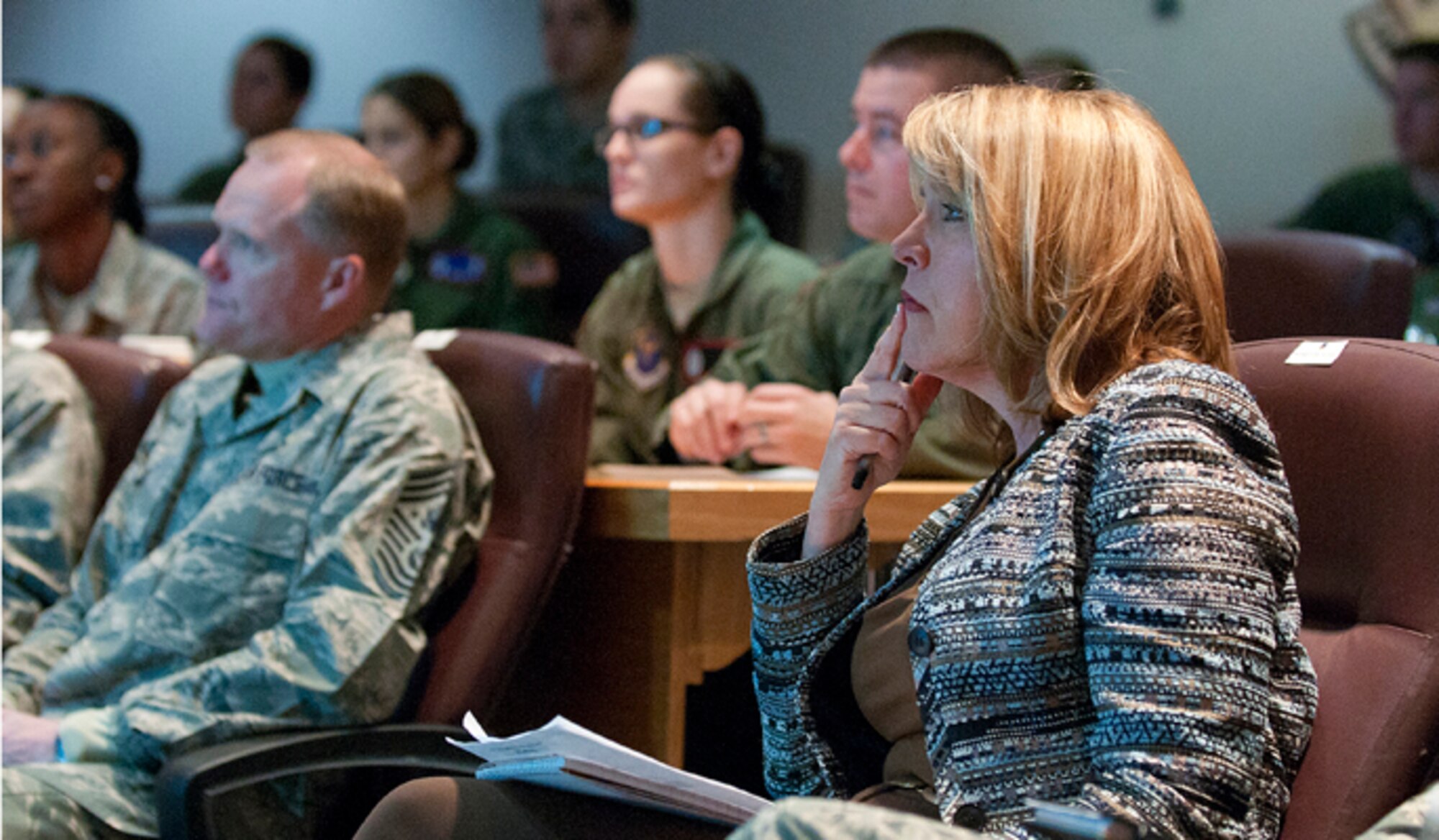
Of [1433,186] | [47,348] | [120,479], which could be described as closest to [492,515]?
[120,479]

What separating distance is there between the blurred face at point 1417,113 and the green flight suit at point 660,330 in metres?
1.38

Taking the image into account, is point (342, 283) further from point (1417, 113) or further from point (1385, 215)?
point (1417, 113)

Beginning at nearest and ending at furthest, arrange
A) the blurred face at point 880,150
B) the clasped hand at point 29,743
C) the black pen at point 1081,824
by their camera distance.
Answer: the black pen at point 1081,824 → the clasped hand at point 29,743 → the blurred face at point 880,150

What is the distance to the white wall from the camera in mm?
3242

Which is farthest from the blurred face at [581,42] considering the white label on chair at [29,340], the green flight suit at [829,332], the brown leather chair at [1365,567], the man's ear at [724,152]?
the brown leather chair at [1365,567]

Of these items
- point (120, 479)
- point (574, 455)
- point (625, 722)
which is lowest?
point (625, 722)

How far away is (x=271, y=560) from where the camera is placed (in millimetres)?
1718

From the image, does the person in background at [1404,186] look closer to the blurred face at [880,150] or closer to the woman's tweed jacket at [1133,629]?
the blurred face at [880,150]

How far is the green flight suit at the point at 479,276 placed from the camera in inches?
136

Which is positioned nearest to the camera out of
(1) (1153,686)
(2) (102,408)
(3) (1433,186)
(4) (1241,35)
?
(1) (1153,686)

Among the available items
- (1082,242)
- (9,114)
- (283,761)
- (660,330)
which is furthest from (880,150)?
(9,114)

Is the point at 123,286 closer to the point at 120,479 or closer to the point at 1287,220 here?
the point at 120,479

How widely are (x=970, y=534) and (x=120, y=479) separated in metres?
1.37

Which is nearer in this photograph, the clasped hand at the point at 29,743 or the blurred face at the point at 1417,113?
the clasped hand at the point at 29,743
